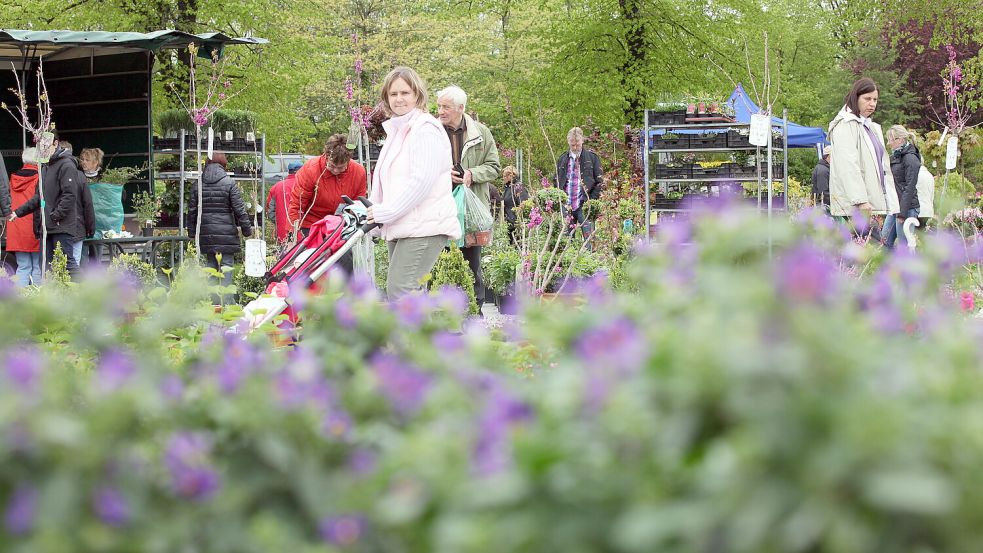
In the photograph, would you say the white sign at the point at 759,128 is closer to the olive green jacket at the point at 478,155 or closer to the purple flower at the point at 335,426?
the olive green jacket at the point at 478,155

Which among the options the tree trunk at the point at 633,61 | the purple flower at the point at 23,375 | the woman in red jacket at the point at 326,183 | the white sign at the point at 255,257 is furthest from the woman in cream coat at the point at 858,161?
the tree trunk at the point at 633,61

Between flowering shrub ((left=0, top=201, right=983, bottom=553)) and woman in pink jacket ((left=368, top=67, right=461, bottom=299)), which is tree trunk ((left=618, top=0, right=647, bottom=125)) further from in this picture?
flowering shrub ((left=0, top=201, right=983, bottom=553))

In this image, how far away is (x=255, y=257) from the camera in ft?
25.3

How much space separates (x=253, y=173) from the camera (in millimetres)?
14891

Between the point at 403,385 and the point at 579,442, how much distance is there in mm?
421

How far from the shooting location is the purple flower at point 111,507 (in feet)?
4.86

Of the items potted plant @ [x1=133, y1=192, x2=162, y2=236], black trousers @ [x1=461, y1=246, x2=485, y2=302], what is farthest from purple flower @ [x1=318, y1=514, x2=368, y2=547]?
potted plant @ [x1=133, y1=192, x2=162, y2=236]

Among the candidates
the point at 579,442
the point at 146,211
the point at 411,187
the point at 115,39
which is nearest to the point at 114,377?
the point at 579,442

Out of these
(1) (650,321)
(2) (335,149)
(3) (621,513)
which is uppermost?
(2) (335,149)

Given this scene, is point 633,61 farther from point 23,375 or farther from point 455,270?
point 23,375

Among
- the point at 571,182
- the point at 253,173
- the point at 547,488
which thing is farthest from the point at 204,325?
the point at 253,173

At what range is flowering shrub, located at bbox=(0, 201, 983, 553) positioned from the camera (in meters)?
1.27

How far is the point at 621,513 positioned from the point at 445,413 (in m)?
0.38

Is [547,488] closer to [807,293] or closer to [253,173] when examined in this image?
[807,293]
